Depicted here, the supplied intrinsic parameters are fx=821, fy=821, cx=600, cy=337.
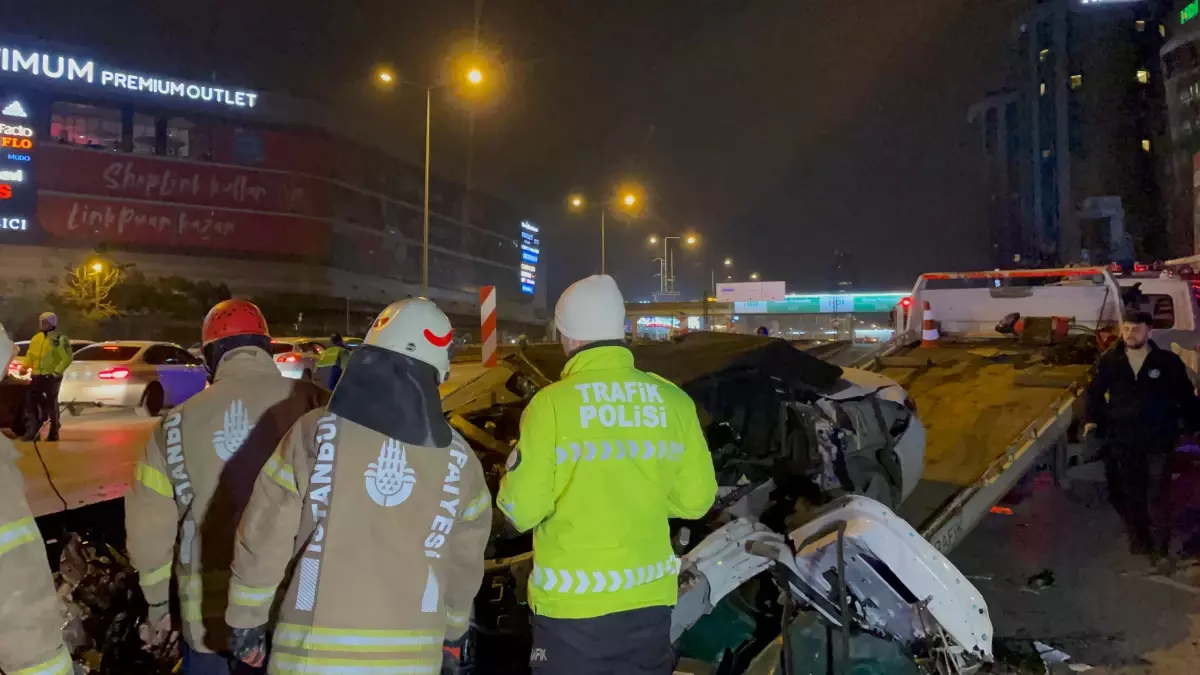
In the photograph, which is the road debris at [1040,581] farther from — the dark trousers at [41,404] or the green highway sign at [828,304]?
the green highway sign at [828,304]

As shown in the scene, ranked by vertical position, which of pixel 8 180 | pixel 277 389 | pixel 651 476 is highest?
pixel 8 180

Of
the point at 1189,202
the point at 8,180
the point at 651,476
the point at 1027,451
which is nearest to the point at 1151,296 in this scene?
the point at 1027,451

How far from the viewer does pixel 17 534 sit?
6.07 feet

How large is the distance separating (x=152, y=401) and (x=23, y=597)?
1366 cm

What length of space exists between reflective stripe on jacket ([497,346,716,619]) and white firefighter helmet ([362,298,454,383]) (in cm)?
38

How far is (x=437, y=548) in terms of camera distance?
7.70ft

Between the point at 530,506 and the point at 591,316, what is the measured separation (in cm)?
66

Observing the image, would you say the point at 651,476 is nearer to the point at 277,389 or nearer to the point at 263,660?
the point at 263,660

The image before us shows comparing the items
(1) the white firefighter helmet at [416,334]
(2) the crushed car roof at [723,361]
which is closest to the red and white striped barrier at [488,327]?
(2) the crushed car roof at [723,361]

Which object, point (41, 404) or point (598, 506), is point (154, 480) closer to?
point (598, 506)

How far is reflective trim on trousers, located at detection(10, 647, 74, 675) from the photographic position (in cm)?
184

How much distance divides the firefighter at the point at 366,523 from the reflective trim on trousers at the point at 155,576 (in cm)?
74

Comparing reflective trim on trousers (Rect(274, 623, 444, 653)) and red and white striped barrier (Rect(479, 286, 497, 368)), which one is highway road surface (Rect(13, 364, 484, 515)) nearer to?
red and white striped barrier (Rect(479, 286, 497, 368))

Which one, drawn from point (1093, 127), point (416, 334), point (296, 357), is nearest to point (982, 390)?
point (416, 334)
